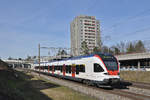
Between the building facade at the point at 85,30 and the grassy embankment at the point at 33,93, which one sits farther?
the building facade at the point at 85,30

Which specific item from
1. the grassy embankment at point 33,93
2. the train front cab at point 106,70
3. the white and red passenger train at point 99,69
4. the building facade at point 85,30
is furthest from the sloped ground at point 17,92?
the building facade at point 85,30

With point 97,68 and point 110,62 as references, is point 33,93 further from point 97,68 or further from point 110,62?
point 110,62

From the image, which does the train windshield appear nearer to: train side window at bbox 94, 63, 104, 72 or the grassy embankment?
train side window at bbox 94, 63, 104, 72

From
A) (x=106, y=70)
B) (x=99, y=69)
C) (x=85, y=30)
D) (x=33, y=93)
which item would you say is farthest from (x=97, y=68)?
(x=85, y=30)

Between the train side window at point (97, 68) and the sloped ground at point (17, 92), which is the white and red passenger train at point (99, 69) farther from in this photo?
the sloped ground at point (17, 92)

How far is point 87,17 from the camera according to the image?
454 feet

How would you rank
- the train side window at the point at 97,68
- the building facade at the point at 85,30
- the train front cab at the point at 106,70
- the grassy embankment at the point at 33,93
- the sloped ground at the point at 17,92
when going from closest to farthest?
the sloped ground at the point at 17,92 → the grassy embankment at the point at 33,93 → the train front cab at the point at 106,70 → the train side window at the point at 97,68 → the building facade at the point at 85,30

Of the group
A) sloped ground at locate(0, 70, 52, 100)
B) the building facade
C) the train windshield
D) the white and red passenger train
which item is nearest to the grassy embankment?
sloped ground at locate(0, 70, 52, 100)

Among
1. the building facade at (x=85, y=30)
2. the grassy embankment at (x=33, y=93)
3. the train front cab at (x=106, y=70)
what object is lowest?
the grassy embankment at (x=33, y=93)

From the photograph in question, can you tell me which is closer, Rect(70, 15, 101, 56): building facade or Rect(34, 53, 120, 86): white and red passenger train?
Rect(34, 53, 120, 86): white and red passenger train

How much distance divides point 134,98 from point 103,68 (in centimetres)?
427

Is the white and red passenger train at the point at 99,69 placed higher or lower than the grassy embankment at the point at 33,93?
higher

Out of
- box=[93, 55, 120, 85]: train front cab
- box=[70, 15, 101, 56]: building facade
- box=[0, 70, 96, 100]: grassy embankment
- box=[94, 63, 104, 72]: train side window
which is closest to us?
box=[0, 70, 96, 100]: grassy embankment

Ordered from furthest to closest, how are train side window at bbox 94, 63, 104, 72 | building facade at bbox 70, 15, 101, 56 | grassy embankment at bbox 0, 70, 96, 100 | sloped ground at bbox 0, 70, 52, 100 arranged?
building facade at bbox 70, 15, 101, 56
train side window at bbox 94, 63, 104, 72
grassy embankment at bbox 0, 70, 96, 100
sloped ground at bbox 0, 70, 52, 100
